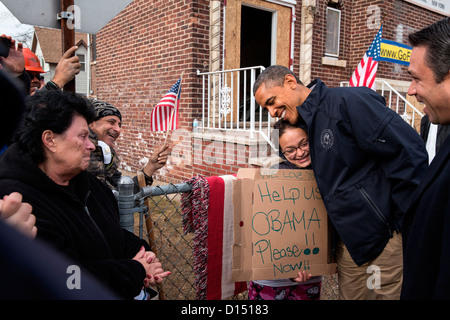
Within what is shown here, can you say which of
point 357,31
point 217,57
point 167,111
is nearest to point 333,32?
point 357,31

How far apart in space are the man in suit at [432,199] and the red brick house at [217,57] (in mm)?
3673

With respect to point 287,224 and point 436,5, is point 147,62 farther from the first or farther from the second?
point 436,5

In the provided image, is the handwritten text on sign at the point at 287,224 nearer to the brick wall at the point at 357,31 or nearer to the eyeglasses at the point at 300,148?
the eyeglasses at the point at 300,148

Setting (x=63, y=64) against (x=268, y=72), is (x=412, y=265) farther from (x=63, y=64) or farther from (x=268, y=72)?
(x=63, y=64)

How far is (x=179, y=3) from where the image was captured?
6480mm

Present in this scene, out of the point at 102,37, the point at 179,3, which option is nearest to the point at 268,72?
the point at 179,3

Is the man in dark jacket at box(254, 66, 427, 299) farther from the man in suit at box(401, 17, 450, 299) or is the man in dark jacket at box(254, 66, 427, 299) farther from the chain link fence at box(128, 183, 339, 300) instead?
the chain link fence at box(128, 183, 339, 300)

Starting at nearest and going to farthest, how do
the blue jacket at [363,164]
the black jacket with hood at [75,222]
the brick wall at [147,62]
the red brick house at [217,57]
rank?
the black jacket with hood at [75,222] < the blue jacket at [363,164] < the red brick house at [217,57] < the brick wall at [147,62]

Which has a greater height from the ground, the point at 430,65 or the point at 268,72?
the point at 268,72

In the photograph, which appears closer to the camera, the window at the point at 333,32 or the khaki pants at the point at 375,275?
the khaki pants at the point at 375,275

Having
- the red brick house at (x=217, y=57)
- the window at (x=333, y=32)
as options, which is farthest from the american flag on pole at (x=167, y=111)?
the window at (x=333, y=32)

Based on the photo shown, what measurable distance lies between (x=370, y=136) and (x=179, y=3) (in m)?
5.90

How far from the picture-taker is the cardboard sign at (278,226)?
173 cm

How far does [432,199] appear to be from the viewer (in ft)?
3.62
